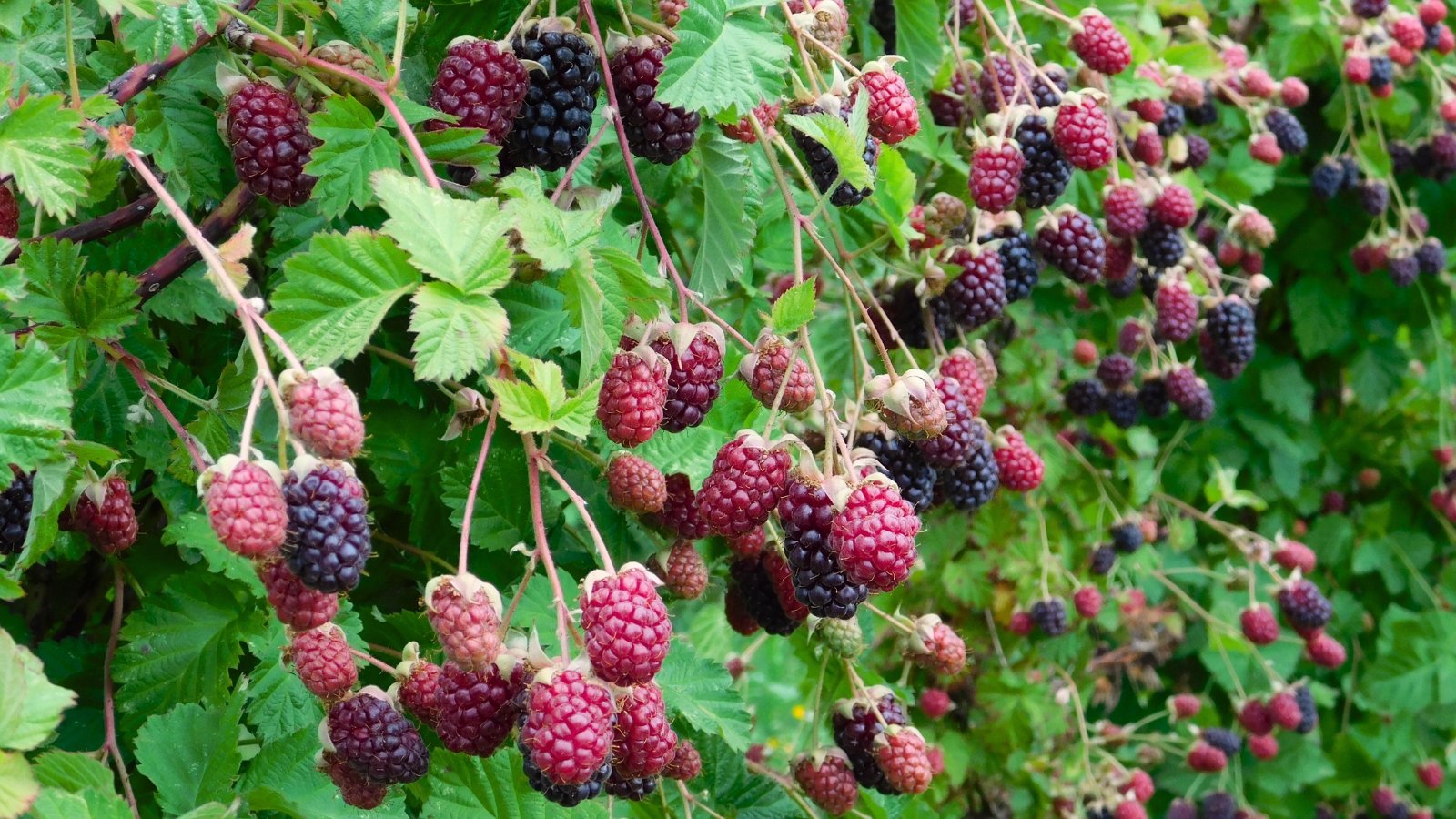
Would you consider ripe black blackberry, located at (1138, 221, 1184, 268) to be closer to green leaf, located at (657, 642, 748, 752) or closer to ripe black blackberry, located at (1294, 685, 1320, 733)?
green leaf, located at (657, 642, 748, 752)

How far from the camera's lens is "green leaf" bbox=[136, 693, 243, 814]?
1313 mm

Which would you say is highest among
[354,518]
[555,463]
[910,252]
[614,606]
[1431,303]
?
[354,518]

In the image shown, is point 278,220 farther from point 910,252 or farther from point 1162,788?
point 1162,788

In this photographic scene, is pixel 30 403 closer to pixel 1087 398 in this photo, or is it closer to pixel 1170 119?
pixel 1170 119

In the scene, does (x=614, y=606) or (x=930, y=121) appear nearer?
(x=614, y=606)

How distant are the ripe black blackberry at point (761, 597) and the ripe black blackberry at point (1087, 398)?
1807 mm

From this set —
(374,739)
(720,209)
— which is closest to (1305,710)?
(720,209)

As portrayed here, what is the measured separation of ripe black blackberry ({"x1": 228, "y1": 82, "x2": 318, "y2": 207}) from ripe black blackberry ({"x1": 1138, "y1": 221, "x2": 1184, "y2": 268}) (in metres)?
1.52

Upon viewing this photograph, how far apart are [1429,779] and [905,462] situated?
11.2 ft

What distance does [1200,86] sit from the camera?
2.61 metres

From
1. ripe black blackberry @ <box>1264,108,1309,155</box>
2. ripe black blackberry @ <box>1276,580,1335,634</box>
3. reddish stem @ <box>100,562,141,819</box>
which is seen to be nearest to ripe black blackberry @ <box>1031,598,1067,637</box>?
ripe black blackberry @ <box>1276,580,1335,634</box>

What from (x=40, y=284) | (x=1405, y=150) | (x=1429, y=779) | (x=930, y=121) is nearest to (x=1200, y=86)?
(x=930, y=121)

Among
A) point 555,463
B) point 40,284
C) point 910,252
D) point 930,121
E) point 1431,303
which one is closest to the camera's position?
point 40,284

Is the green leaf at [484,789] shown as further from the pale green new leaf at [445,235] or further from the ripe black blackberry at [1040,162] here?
the ripe black blackberry at [1040,162]
